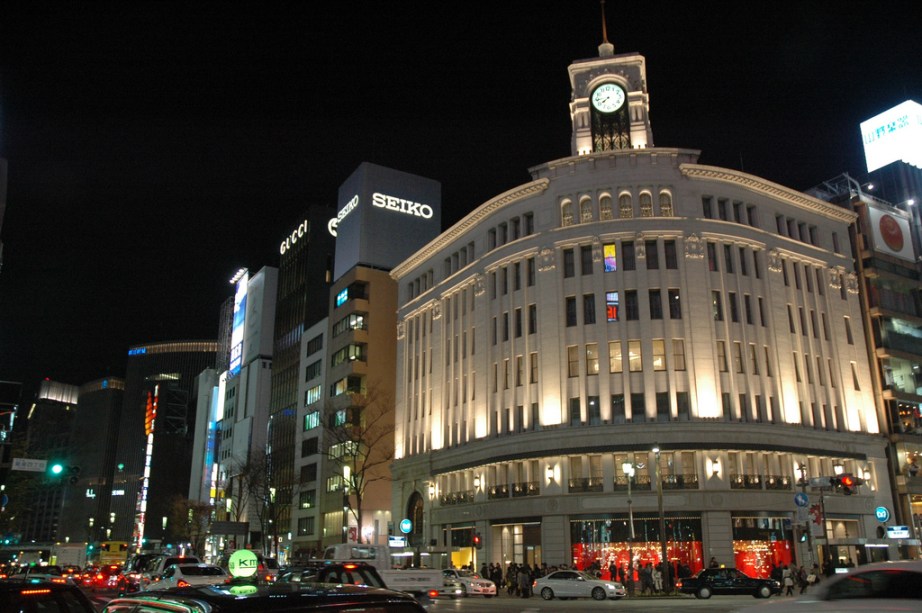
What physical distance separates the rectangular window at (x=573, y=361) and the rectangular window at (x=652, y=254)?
762 centimetres

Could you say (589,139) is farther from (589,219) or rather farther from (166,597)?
(166,597)

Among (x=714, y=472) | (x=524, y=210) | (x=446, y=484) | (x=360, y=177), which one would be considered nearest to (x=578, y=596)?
(x=714, y=472)

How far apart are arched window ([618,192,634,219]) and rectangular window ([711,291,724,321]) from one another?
8036 mm

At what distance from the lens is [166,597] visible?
4.60m

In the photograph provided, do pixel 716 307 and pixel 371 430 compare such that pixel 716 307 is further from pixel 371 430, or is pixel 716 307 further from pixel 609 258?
pixel 371 430

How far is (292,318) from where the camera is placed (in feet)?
347

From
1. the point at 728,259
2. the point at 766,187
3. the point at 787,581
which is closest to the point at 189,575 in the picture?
the point at 787,581

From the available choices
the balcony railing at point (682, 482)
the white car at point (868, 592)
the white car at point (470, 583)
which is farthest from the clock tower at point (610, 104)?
the white car at point (868, 592)

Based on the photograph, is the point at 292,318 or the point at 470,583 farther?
the point at 292,318

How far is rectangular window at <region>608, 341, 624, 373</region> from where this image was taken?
166ft

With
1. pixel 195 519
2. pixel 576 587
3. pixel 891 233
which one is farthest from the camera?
pixel 195 519

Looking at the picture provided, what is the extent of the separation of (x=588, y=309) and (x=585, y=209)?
770cm

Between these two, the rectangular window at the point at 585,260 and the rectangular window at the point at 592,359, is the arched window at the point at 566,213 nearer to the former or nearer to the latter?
the rectangular window at the point at 585,260

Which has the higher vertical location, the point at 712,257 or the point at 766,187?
the point at 766,187
